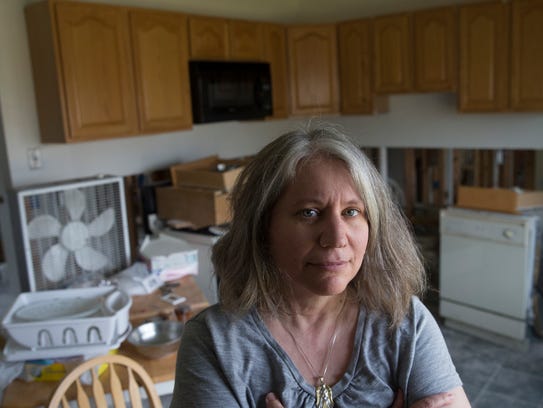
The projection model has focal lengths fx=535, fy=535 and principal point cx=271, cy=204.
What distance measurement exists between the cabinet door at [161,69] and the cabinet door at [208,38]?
6 centimetres

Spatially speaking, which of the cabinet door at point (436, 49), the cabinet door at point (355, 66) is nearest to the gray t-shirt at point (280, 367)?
the cabinet door at point (436, 49)

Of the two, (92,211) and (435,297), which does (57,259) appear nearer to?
(92,211)

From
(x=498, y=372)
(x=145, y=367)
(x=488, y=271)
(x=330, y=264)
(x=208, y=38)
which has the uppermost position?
(x=208, y=38)

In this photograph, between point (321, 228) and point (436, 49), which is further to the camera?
point (436, 49)

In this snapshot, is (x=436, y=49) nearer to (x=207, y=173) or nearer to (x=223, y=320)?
(x=207, y=173)

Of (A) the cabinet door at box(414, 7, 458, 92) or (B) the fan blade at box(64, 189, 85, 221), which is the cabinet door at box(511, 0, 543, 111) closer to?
(A) the cabinet door at box(414, 7, 458, 92)

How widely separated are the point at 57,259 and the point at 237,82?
5.16 ft

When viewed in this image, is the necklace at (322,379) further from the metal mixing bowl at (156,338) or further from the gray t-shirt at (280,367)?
the metal mixing bowl at (156,338)

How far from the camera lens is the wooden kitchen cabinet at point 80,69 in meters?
→ 2.67

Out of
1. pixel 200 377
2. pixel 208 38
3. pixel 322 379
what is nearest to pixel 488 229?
pixel 208 38

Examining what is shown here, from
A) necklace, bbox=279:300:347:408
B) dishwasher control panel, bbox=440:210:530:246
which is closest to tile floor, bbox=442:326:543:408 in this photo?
dishwasher control panel, bbox=440:210:530:246

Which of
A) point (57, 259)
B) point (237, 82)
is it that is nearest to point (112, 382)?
point (57, 259)

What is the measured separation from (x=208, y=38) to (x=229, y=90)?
34 cm

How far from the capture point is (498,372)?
3125mm
